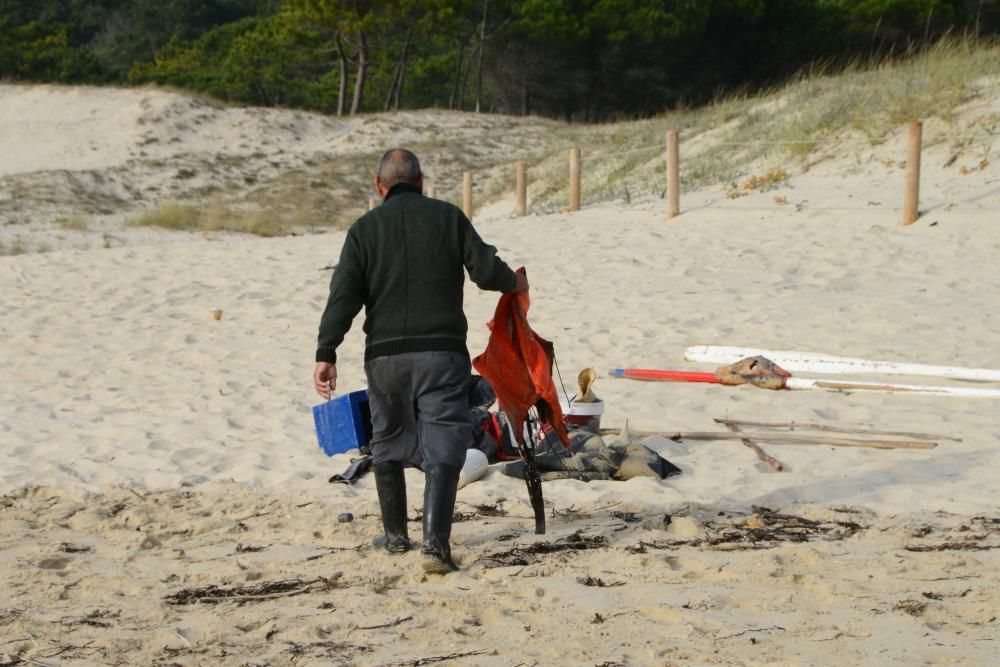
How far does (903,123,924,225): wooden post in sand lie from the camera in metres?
12.1

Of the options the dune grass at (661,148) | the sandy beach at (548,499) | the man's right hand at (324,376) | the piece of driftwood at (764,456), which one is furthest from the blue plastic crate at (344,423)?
the dune grass at (661,148)

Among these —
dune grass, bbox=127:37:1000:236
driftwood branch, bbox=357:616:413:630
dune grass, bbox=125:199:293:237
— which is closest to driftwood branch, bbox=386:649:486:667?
driftwood branch, bbox=357:616:413:630

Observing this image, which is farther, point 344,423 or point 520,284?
point 344,423

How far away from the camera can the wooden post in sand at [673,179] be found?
14234 millimetres

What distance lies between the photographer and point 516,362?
448 cm

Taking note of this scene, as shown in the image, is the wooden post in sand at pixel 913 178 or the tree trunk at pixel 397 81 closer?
the wooden post in sand at pixel 913 178

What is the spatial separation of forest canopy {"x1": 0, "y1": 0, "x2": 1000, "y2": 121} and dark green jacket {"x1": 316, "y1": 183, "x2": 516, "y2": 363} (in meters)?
29.8

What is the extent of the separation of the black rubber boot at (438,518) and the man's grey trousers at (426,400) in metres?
0.05

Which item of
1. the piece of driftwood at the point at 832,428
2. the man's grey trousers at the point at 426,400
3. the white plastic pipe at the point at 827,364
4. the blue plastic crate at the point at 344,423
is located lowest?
the piece of driftwood at the point at 832,428

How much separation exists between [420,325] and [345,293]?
0.30 m

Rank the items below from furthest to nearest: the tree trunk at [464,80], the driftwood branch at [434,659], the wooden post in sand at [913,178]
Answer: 1. the tree trunk at [464,80]
2. the wooden post in sand at [913,178]
3. the driftwood branch at [434,659]

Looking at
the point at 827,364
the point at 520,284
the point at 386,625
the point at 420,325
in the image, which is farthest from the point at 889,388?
the point at 386,625

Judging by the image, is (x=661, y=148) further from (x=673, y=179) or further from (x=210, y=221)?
(x=210, y=221)

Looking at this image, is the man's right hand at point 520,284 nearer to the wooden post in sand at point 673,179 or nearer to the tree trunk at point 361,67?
the wooden post in sand at point 673,179
